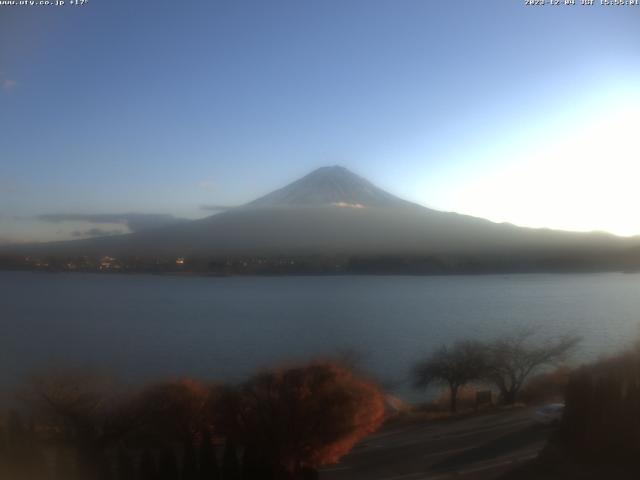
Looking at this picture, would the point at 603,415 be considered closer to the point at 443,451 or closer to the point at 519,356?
the point at 519,356

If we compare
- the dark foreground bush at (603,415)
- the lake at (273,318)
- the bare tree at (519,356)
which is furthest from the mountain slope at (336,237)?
the dark foreground bush at (603,415)

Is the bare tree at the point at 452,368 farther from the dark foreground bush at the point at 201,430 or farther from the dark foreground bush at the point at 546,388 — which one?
the dark foreground bush at the point at 201,430

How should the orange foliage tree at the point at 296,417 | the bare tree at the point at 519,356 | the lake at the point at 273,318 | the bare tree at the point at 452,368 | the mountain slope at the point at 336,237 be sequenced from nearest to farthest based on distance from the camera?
1. the orange foliage tree at the point at 296,417
2. the lake at the point at 273,318
3. the bare tree at the point at 452,368
4. the bare tree at the point at 519,356
5. the mountain slope at the point at 336,237

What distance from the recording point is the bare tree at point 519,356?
6.99 m

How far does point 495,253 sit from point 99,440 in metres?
6.04

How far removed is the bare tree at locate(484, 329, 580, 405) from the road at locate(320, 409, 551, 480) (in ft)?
Answer: 3.63

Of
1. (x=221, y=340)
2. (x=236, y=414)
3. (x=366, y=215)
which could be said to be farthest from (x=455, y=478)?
(x=366, y=215)

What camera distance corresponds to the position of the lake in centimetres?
595

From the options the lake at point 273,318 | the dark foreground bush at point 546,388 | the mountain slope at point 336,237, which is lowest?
the dark foreground bush at point 546,388

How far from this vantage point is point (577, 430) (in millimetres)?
5426

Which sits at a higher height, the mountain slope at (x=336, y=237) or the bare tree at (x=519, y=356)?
the mountain slope at (x=336, y=237)

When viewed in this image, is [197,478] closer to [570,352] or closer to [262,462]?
[262,462]

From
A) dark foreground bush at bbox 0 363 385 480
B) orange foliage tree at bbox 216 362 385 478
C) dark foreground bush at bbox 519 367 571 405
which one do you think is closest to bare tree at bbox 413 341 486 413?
dark foreground bush at bbox 519 367 571 405

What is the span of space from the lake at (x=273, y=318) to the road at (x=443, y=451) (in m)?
0.75
